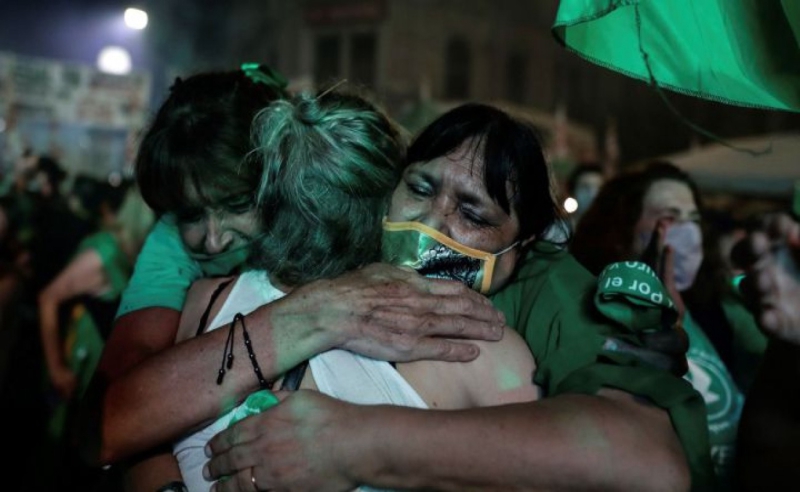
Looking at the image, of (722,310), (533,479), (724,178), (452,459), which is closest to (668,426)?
(533,479)

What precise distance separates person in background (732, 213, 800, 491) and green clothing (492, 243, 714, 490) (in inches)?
13.2

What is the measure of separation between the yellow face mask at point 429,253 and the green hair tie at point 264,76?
3.09 ft

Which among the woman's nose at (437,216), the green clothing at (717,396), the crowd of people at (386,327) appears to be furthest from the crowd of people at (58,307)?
the green clothing at (717,396)

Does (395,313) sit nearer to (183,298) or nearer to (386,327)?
(386,327)

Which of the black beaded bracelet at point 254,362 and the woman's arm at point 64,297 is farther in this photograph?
the woman's arm at point 64,297

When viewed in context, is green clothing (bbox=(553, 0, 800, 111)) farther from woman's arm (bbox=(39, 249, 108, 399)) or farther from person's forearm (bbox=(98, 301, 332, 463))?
woman's arm (bbox=(39, 249, 108, 399))

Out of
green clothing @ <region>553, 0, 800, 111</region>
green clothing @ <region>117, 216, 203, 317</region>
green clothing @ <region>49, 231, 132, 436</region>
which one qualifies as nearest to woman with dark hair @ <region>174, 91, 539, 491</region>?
green clothing @ <region>117, 216, 203, 317</region>

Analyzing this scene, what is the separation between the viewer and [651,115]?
86.2 feet

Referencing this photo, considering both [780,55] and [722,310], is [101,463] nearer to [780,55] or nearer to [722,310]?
[780,55]

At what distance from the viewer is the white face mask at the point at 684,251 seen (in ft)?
11.0

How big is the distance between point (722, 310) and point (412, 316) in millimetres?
2198

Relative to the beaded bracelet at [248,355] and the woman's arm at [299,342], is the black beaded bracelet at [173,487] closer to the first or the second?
the woman's arm at [299,342]

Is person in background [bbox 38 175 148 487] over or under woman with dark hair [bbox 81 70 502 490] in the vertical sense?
under

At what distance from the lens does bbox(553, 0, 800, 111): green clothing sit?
1.88 meters
